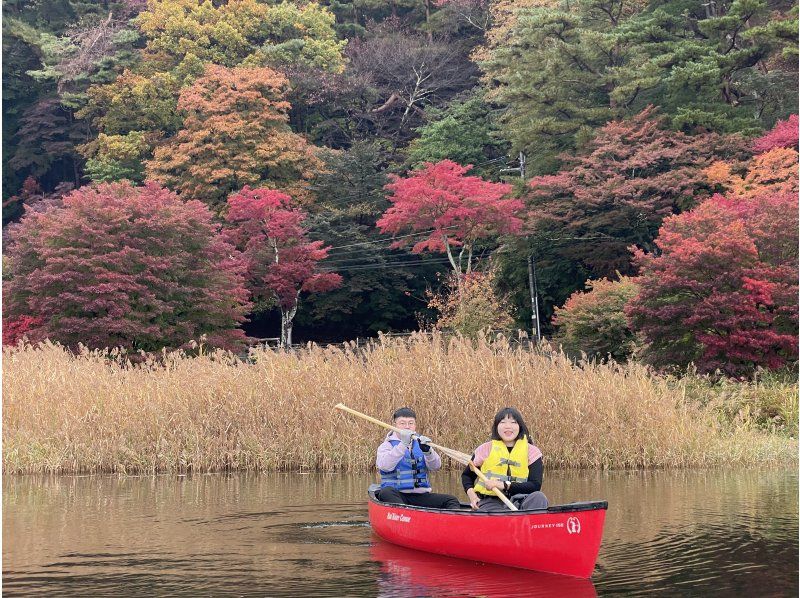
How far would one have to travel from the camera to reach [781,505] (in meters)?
13.4

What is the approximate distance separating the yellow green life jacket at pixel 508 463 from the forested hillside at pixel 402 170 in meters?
12.9

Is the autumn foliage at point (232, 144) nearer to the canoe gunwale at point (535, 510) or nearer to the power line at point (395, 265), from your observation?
the power line at point (395, 265)

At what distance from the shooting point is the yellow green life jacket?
10.7 metres

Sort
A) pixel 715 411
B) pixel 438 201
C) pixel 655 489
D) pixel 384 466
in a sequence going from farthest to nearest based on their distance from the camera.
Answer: pixel 438 201 < pixel 715 411 < pixel 655 489 < pixel 384 466

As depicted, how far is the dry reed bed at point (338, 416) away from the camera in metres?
16.0

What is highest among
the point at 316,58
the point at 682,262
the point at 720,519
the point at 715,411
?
the point at 316,58

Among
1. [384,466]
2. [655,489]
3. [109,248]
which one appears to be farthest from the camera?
[109,248]

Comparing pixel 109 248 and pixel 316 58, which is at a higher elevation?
pixel 316 58

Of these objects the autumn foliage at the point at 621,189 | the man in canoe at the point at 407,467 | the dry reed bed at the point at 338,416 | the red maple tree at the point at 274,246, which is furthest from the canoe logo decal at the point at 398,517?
the red maple tree at the point at 274,246

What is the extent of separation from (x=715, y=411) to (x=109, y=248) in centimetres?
1485

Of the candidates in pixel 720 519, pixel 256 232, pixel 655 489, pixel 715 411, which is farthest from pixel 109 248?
pixel 720 519

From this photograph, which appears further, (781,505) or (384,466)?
(781,505)

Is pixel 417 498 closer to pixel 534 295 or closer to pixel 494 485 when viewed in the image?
pixel 494 485

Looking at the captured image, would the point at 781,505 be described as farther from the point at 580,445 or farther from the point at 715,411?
the point at 715,411
